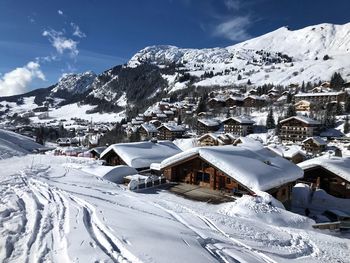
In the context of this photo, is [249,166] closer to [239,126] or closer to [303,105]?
[239,126]

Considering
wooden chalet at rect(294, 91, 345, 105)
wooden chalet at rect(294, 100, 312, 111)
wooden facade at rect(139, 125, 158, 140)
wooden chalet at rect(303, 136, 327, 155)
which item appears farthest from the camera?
wooden facade at rect(139, 125, 158, 140)

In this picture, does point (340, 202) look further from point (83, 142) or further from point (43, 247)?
Answer: point (83, 142)

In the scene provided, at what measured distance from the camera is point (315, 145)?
6506cm

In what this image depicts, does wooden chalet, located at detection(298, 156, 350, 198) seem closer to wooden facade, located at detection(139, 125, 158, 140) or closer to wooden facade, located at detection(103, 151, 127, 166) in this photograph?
wooden facade, located at detection(103, 151, 127, 166)

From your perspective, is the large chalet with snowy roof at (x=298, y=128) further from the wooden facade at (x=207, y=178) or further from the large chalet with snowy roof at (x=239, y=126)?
the wooden facade at (x=207, y=178)

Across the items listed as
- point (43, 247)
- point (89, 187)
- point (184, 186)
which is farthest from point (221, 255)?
point (184, 186)

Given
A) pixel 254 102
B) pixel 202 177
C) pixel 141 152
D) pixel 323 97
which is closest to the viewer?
pixel 202 177

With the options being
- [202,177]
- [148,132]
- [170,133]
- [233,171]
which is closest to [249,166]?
[233,171]

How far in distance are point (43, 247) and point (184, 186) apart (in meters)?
→ 14.7

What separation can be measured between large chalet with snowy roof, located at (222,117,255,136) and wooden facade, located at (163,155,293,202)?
2537 inches

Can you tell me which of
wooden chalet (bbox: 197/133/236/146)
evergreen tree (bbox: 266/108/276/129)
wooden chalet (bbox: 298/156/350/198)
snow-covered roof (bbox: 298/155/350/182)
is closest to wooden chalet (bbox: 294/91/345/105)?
evergreen tree (bbox: 266/108/276/129)

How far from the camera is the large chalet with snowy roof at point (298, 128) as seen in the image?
7412cm

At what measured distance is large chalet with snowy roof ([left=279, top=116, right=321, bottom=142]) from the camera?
74125 millimetres

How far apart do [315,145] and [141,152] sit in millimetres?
47670
